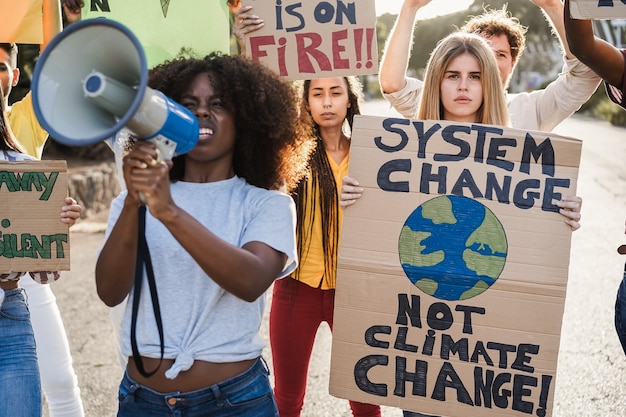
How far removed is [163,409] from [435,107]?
153 cm

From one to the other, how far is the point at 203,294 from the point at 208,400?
277 millimetres

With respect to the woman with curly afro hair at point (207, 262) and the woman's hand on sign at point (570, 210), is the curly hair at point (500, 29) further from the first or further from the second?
the woman with curly afro hair at point (207, 262)

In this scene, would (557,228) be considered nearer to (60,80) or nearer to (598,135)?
(60,80)

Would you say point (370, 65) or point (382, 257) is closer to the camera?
point (382, 257)

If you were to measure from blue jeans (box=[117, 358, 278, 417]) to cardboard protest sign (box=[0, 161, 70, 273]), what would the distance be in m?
0.71

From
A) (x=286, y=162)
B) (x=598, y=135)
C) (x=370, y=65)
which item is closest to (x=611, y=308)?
(x=370, y=65)

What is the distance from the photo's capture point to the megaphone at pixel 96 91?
1.72 meters

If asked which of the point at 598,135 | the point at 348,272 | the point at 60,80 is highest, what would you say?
the point at 60,80

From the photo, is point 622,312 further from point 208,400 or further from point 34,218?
point 34,218

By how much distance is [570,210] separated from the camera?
101 inches

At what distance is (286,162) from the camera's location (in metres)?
2.38

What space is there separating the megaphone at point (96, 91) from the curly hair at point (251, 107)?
1.23ft

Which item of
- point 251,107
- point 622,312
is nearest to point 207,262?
point 251,107

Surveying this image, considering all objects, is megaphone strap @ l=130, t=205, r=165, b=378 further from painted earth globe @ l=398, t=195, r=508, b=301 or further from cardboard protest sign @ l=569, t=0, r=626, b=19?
cardboard protest sign @ l=569, t=0, r=626, b=19
